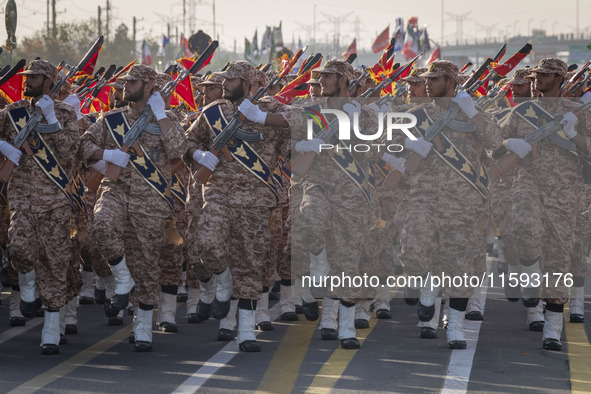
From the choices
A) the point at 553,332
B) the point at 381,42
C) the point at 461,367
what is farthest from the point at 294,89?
the point at 381,42

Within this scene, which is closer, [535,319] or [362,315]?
[535,319]

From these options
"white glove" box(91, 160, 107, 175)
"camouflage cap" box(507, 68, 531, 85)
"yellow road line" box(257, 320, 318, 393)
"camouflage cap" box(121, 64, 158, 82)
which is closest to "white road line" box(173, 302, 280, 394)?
"yellow road line" box(257, 320, 318, 393)

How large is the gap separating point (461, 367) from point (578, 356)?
1079 mm

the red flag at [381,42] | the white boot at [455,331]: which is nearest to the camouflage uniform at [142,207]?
the white boot at [455,331]

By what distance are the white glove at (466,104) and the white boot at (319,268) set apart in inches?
63.3

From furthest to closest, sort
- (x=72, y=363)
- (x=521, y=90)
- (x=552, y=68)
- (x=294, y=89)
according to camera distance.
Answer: (x=294, y=89), (x=521, y=90), (x=552, y=68), (x=72, y=363)

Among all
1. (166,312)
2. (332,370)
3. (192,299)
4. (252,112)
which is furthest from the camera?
(192,299)

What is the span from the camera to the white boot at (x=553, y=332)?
8.36 meters

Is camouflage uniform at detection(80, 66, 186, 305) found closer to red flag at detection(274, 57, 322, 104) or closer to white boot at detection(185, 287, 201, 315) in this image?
white boot at detection(185, 287, 201, 315)

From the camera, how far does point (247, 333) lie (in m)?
8.35

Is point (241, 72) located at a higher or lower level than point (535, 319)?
higher

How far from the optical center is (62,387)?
7070 mm

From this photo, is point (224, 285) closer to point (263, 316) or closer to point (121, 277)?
point (121, 277)

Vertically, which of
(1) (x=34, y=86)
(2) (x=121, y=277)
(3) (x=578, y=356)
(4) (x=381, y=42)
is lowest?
(3) (x=578, y=356)
